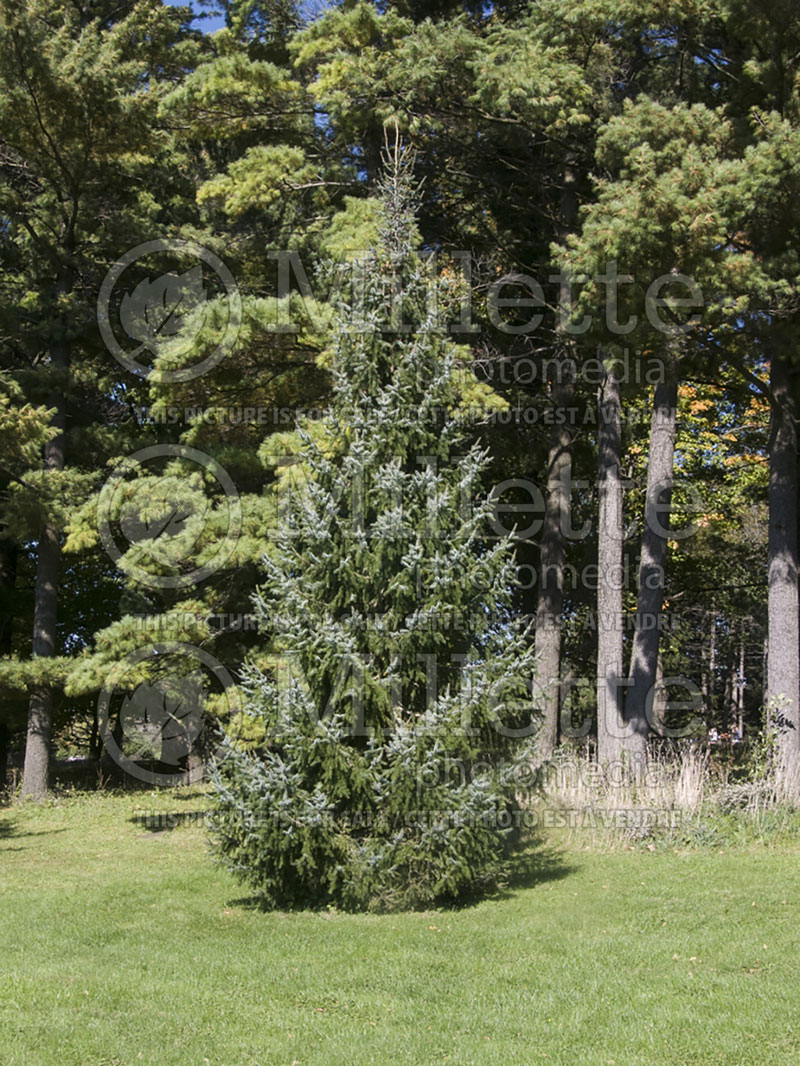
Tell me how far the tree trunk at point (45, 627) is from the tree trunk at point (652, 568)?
9921mm

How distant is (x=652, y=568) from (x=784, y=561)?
2.28 metres

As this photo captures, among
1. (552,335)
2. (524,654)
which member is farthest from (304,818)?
(552,335)

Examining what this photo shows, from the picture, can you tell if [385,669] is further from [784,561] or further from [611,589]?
[611,589]

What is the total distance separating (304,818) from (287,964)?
1.46 meters

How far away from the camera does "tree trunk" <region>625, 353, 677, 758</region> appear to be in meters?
15.0

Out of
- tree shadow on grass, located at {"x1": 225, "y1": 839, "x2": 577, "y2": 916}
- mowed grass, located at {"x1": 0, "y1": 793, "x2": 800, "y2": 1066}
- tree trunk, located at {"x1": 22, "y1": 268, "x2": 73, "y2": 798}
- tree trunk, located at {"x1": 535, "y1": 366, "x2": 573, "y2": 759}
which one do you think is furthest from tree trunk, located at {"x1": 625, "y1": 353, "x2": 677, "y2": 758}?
tree trunk, located at {"x1": 22, "y1": 268, "x2": 73, "y2": 798}

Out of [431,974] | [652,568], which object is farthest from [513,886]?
[652,568]

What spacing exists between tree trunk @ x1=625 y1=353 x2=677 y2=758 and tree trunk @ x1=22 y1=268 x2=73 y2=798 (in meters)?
9.92

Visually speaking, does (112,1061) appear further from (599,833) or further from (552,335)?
(552,335)

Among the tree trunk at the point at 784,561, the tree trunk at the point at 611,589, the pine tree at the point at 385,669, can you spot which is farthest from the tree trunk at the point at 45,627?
the tree trunk at the point at 784,561

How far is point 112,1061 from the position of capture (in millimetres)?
5684

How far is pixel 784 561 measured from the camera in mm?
13398

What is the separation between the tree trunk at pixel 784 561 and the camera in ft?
43.7

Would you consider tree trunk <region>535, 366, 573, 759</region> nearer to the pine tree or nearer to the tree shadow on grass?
the tree shadow on grass
